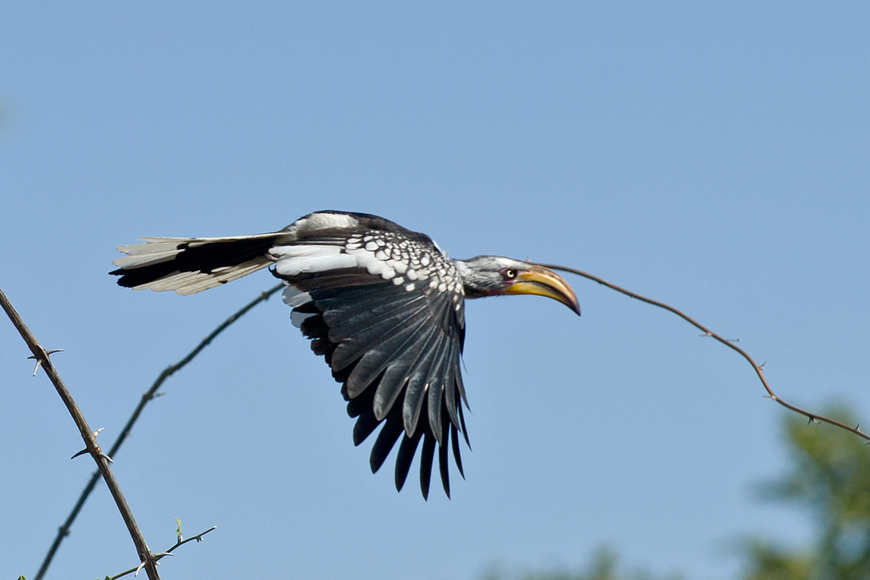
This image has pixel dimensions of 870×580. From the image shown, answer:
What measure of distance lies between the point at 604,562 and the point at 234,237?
1145 inches

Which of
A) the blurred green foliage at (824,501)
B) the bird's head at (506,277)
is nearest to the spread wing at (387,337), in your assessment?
the bird's head at (506,277)

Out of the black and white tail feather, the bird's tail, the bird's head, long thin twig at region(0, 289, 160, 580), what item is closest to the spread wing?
the black and white tail feather

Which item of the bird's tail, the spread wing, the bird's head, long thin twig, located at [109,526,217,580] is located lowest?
long thin twig, located at [109,526,217,580]

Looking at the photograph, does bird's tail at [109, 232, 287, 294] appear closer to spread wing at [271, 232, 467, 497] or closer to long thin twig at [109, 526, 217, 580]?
spread wing at [271, 232, 467, 497]

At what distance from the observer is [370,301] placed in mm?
4215

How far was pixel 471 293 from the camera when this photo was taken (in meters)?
5.21

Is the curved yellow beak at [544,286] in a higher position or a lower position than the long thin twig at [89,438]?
higher

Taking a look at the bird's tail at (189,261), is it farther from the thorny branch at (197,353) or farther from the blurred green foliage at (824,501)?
the blurred green foliage at (824,501)

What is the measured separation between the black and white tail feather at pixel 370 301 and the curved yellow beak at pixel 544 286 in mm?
382

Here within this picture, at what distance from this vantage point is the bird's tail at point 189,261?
4.85 meters

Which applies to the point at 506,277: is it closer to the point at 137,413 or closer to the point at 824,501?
the point at 137,413

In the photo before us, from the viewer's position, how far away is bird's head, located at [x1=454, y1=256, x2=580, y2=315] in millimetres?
5035

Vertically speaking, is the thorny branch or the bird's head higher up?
the bird's head

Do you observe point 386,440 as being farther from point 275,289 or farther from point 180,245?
point 180,245
